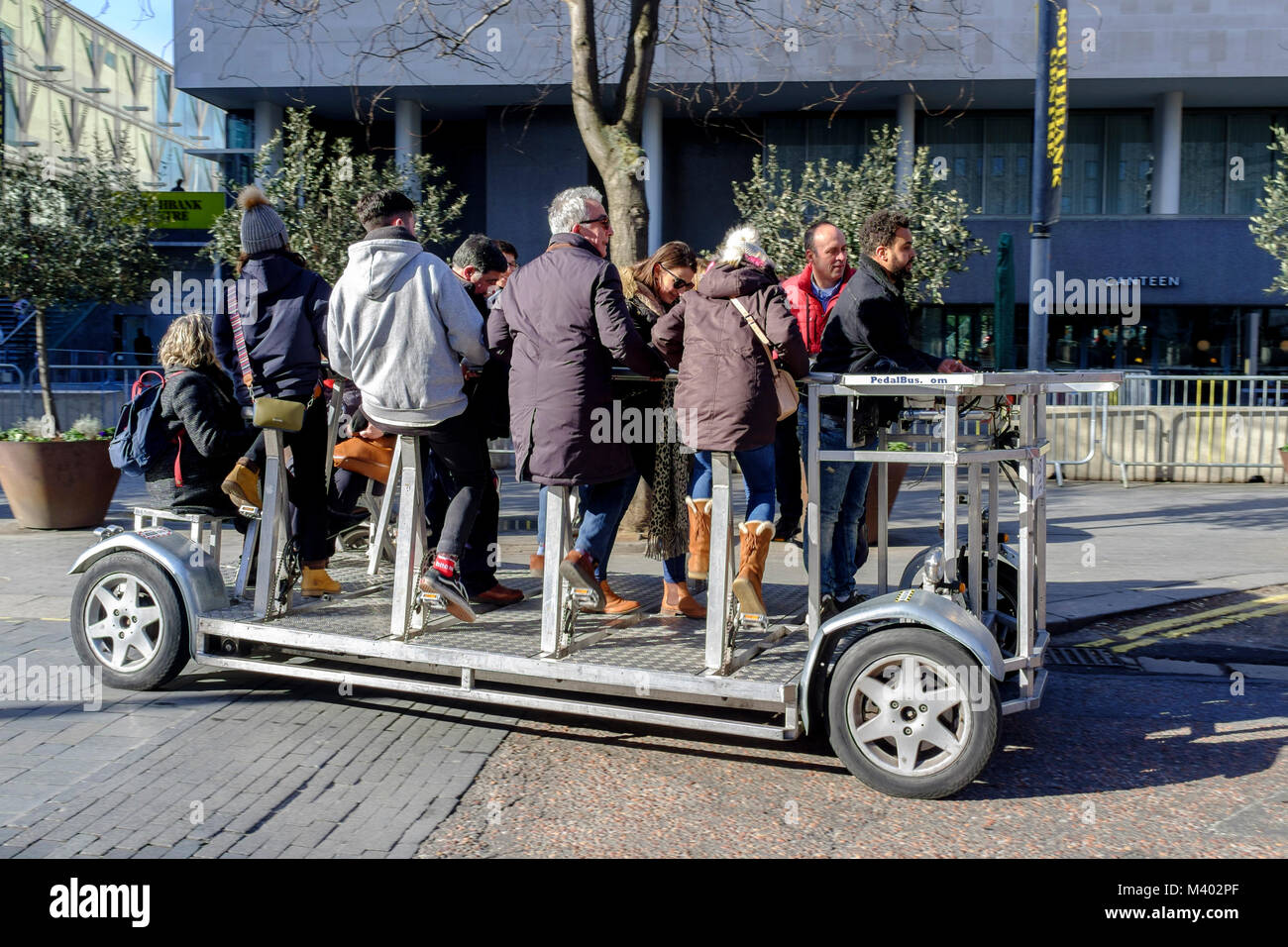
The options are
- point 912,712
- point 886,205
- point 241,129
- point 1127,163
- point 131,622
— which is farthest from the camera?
point 241,129

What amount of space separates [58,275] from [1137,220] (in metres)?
22.4

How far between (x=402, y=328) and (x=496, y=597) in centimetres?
168

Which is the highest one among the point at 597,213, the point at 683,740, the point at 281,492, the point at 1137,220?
the point at 1137,220

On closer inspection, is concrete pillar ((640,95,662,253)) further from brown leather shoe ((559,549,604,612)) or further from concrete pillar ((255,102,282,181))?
brown leather shoe ((559,549,604,612))

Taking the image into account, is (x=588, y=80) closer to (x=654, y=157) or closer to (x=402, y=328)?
(x=402, y=328)

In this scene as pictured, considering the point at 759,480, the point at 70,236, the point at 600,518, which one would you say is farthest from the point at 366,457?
the point at 70,236

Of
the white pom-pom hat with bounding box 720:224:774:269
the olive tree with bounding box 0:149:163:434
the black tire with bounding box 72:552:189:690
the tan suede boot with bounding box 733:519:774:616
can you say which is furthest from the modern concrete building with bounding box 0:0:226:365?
the tan suede boot with bounding box 733:519:774:616

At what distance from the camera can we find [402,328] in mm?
5008

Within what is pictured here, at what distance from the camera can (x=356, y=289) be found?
5.01 metres

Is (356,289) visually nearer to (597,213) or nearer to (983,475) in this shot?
(597,213)

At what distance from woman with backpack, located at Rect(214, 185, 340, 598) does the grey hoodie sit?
53 cm

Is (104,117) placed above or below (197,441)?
above

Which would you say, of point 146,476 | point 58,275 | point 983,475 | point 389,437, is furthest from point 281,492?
point 58,275

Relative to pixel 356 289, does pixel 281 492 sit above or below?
below
